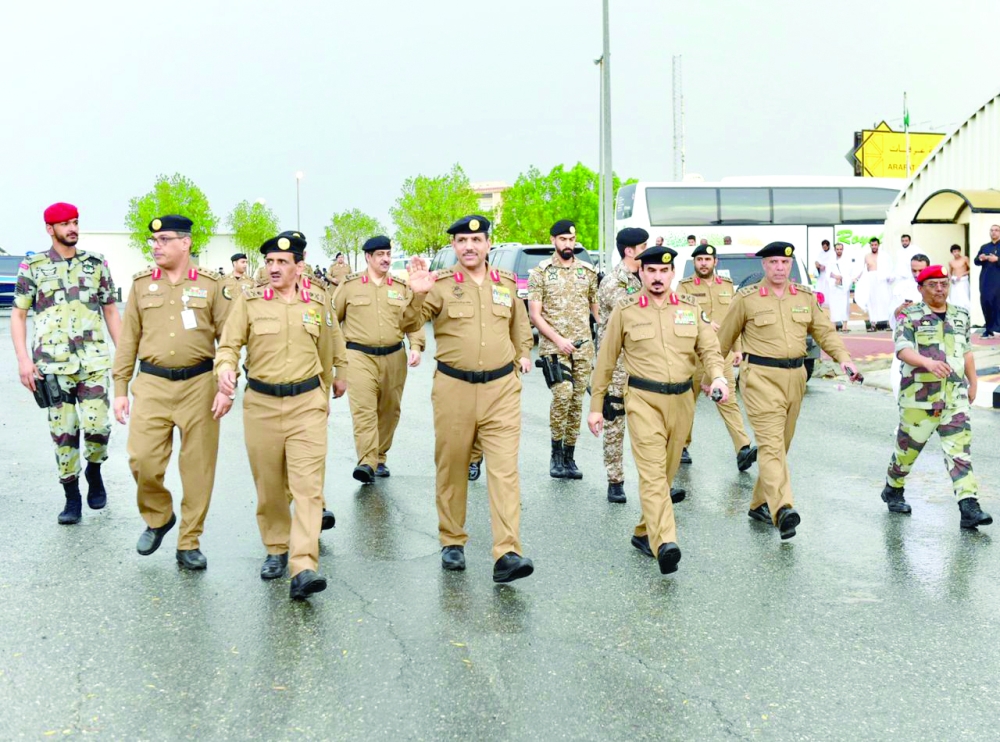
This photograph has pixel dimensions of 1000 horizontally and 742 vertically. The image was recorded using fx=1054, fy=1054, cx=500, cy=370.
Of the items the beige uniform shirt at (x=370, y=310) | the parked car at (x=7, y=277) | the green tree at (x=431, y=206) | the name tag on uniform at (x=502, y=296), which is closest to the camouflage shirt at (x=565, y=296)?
the beige uniform shirt at (x=370, y=310)

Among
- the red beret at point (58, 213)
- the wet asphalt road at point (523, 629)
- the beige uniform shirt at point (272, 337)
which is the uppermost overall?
the red beret at point (58, 213)

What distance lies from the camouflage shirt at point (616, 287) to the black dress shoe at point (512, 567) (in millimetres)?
2979

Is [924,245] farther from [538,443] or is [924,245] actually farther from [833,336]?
[833,336]

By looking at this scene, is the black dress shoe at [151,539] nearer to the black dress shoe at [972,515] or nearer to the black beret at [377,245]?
the black beret at [377,245]

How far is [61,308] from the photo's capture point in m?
6.88

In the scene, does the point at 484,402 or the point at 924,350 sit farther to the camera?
the point at 924,350

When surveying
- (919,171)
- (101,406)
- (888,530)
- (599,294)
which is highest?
(919,171)

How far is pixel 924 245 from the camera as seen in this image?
80.0 ft

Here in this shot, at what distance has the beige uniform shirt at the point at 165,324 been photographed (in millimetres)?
5930

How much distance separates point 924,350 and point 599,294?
249cm

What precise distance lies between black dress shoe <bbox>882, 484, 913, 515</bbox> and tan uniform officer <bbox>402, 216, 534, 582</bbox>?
291 cm

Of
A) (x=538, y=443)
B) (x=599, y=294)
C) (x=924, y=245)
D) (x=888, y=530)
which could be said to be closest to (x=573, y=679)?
(x=888, y=530)

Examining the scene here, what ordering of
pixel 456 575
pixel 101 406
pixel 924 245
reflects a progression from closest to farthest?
pixel 456 575 → pixel 101 406 → pixel 924 245

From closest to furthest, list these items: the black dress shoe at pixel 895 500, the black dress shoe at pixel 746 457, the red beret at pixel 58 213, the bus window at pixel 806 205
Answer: the red beret at pixel 58 213, the black dress shoe at pixel 895 500, the black dress shoe at pixel 746 457, the bus window at pixel 806 205
